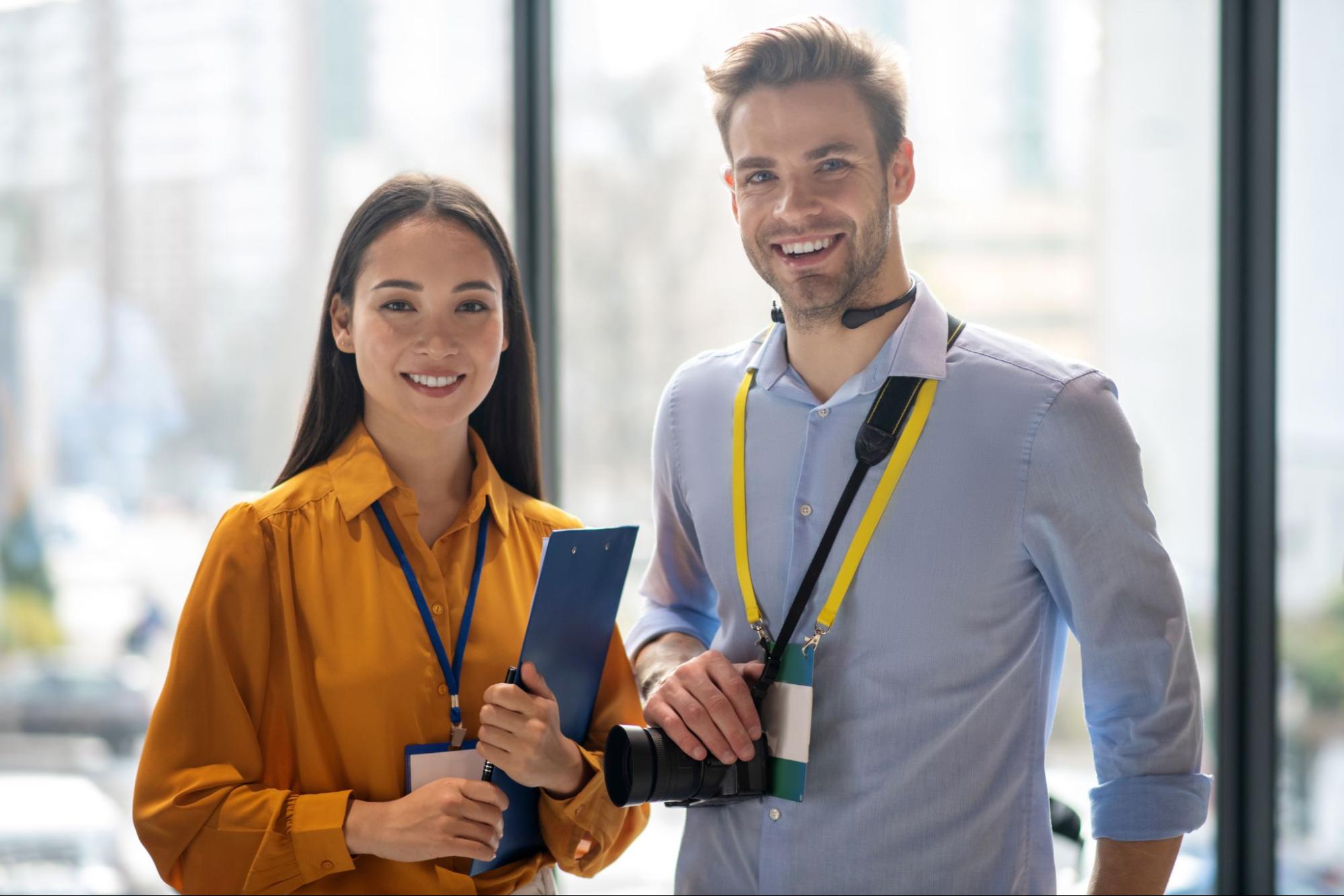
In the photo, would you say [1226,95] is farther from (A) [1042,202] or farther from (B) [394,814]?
(B) [394,814]

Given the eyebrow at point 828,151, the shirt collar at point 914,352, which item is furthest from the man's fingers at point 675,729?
the eyebrow at point 828,151

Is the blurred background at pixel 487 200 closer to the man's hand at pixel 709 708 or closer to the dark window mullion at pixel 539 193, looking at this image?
the dark window mullion at pixel 539 193

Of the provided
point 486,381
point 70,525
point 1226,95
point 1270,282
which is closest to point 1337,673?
point 1270,282

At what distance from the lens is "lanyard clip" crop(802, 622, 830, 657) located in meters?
1.72

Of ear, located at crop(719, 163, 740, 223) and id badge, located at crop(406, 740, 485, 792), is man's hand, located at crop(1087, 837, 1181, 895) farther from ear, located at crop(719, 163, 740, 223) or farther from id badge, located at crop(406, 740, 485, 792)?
ear, located at crop(719, 163, 740, 223)

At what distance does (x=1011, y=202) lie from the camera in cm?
304

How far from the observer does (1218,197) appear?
289 cm

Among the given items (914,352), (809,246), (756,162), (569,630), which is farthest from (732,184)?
(569,630)

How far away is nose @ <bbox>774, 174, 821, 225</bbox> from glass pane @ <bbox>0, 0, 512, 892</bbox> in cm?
161

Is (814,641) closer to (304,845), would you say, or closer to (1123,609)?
(1123,609)

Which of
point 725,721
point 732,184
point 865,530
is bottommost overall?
point 725,721

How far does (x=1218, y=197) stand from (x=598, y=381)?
1679 mm

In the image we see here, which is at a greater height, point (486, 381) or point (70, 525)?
point (486, 381)

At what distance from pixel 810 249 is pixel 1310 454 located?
1737 mm
